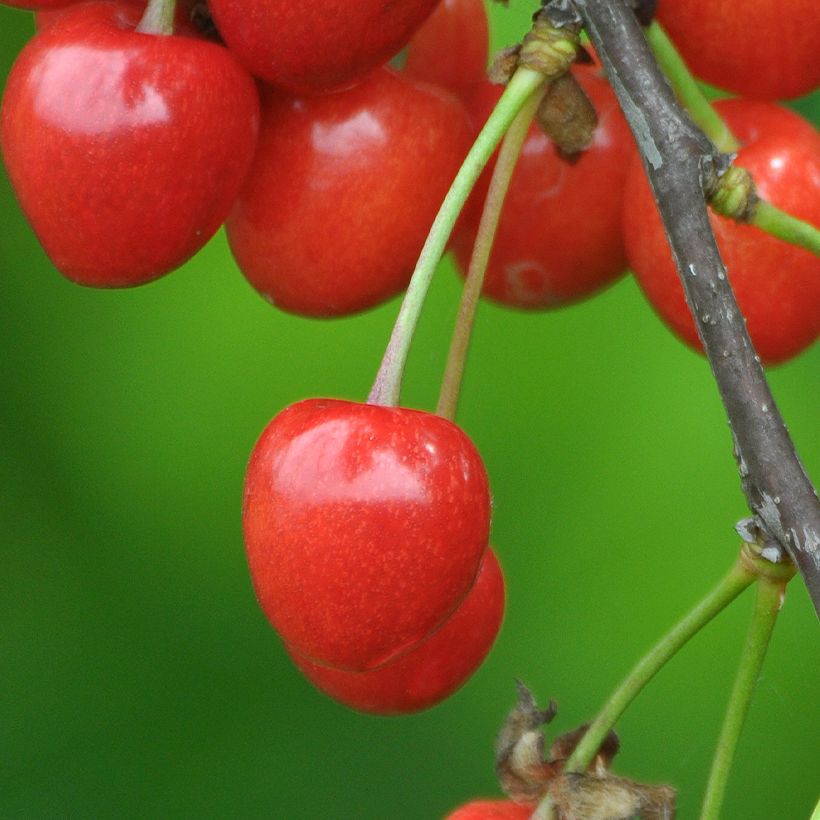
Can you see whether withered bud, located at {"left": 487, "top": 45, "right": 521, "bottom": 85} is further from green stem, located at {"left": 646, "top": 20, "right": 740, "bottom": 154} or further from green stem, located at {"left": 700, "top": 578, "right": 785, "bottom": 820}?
green stem, located at {"left": 700, "top": 578, "right": 785, "bottom": 820}

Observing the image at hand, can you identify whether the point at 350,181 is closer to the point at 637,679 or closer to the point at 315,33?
the point at 315,33

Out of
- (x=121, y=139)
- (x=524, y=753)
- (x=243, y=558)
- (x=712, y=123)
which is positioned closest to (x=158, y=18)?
(x=121, y=139)

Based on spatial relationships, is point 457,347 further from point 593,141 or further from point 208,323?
point 208,323

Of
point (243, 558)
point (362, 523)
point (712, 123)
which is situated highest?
point (712, 123)

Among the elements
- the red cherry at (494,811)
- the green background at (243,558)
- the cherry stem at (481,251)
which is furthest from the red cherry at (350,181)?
the green background at (243,558)

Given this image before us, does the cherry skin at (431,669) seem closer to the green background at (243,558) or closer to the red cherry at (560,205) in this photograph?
the red cherry at (560,205)
